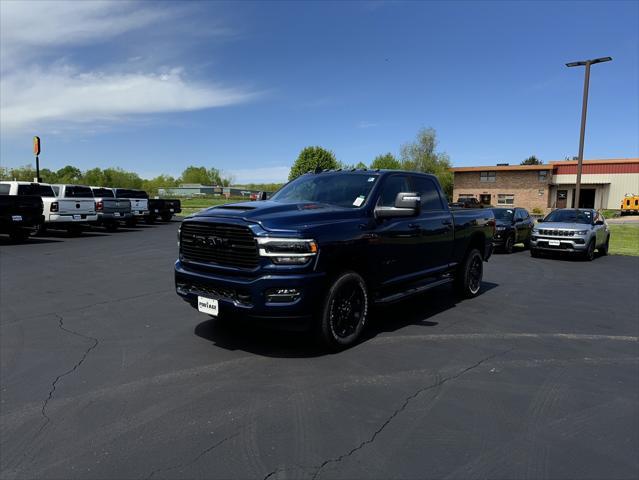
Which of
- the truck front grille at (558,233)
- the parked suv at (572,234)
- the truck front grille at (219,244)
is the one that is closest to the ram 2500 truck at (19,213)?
the truck front grille at (219,244)

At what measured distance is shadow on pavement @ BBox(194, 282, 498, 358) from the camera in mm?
4865

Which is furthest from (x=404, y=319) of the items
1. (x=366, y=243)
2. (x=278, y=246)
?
(x=278, y=246)

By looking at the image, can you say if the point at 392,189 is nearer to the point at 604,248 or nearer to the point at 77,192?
the point at 604,248

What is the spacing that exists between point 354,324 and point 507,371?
165 centimetres

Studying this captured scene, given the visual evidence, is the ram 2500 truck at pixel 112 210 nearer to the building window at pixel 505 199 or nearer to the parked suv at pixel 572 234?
the parked suv at pixel 572 234

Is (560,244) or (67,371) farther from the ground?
(560,244)

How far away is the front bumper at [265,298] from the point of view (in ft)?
14.2

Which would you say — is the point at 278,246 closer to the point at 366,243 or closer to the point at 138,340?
the point at 366,243

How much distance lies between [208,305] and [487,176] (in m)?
53.0

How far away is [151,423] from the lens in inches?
129

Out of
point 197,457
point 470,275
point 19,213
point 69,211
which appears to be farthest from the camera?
point 69,211

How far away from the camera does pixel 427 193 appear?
22.1 ft

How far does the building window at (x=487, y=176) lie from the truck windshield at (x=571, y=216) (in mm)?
39256

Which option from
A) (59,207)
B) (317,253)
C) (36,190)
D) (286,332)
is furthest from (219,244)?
(36,190)
